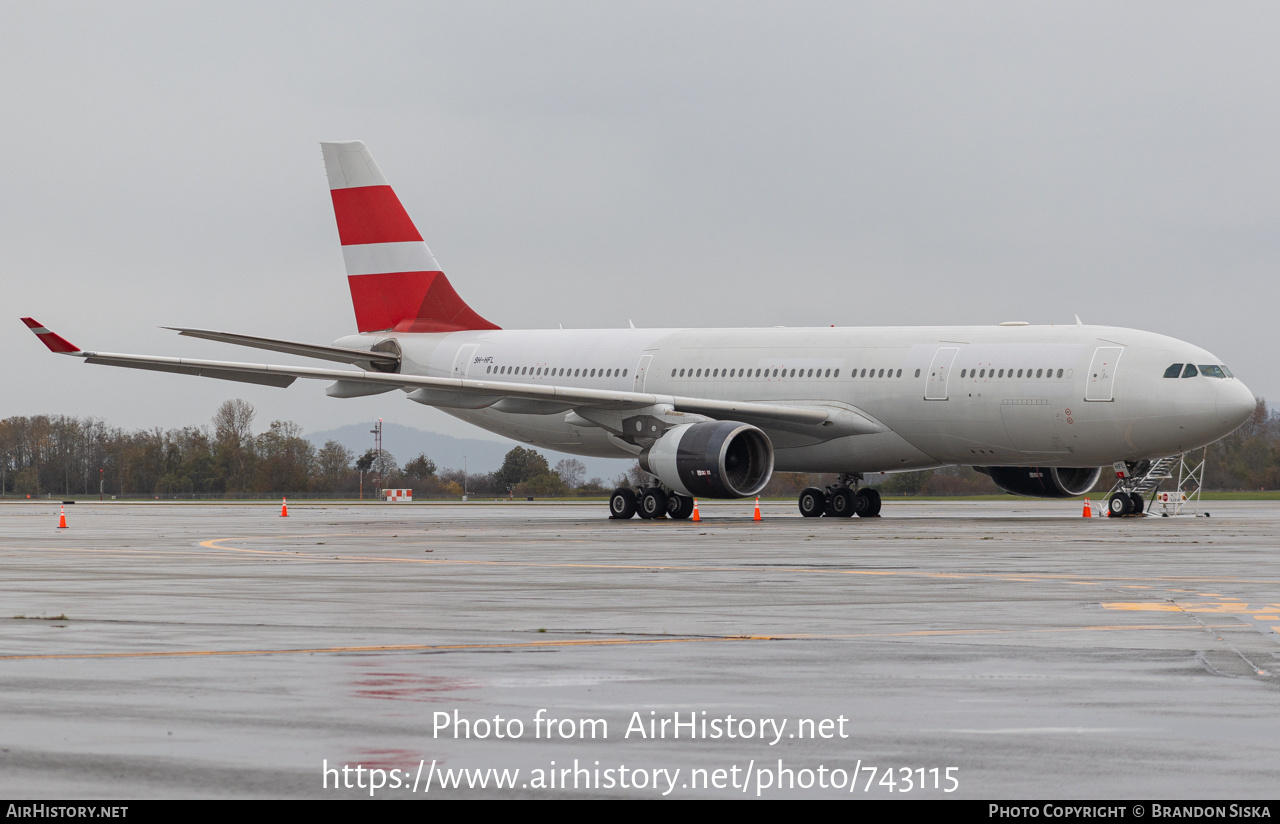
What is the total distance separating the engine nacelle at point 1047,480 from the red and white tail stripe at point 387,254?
567 inches

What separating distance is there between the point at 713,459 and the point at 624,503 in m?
4.59

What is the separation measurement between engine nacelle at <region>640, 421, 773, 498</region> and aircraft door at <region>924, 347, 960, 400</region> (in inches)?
142

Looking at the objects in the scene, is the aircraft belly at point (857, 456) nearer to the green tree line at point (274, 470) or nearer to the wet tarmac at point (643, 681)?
the wet tarmac at point (643, 681)

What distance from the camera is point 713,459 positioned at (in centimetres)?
3120

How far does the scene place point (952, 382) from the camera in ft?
107

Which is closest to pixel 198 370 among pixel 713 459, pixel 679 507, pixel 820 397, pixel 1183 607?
pixel 679 507

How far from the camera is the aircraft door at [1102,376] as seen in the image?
3100 centimetres

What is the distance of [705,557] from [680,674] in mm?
11532

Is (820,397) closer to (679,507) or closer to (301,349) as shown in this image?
(679,507)

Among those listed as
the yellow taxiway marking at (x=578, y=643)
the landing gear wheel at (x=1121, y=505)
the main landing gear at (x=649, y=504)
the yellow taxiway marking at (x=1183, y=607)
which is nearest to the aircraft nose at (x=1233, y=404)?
the landing gear wheel at (x=1121, y=505)

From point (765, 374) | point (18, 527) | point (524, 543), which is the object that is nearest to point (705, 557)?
point (524, 543)

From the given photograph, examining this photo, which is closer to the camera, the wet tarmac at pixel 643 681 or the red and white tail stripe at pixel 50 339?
the wet tarmac at pixel 643 681

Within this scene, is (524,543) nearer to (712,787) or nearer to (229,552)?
(229,552)

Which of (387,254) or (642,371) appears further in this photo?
(387,254)
